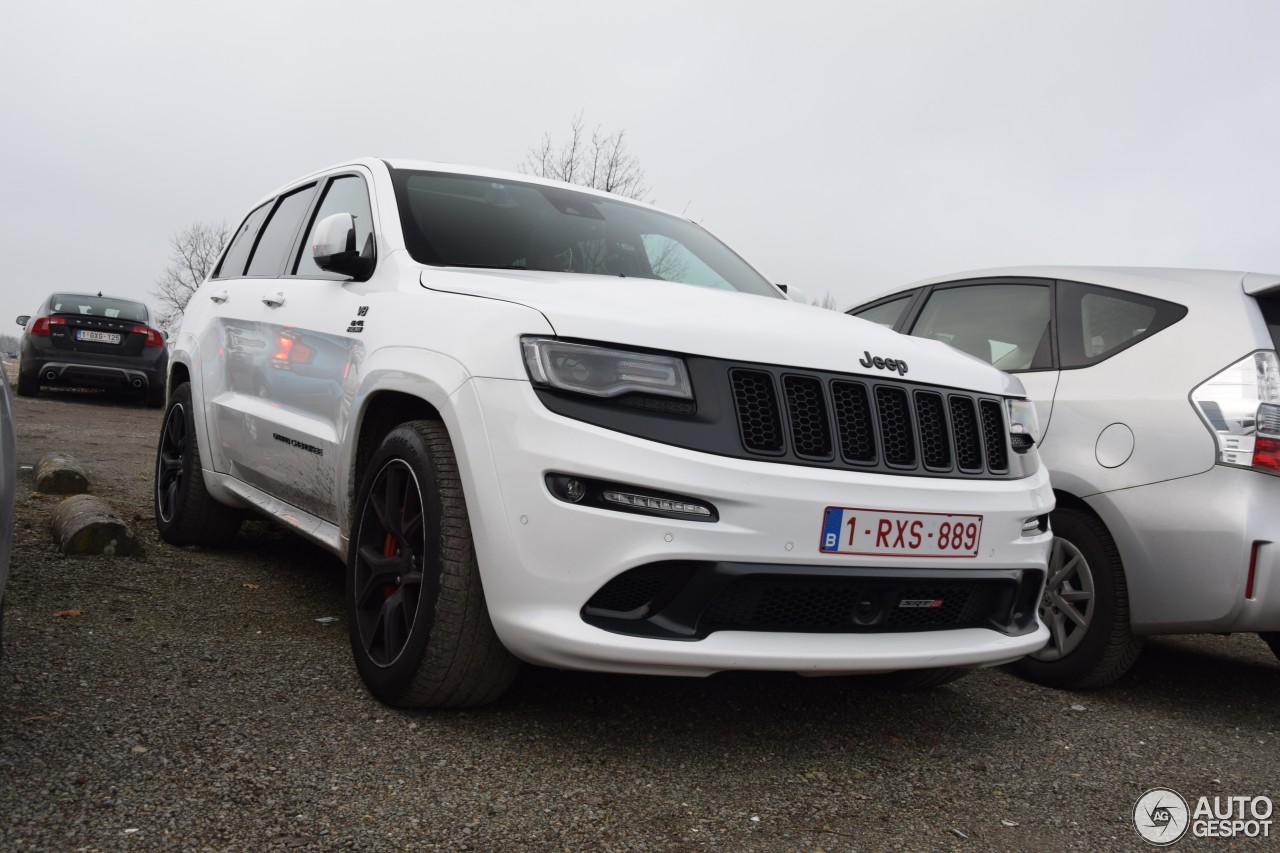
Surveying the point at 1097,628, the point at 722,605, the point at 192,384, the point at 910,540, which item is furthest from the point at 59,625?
the point at 1097,628

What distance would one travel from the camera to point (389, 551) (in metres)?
3.19

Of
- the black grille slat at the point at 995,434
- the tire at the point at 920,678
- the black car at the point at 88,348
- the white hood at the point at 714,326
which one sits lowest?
the black car at the point at 88,348

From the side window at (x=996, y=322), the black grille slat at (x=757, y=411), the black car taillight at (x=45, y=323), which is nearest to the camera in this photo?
the black grille slat at (x=757, y=411)

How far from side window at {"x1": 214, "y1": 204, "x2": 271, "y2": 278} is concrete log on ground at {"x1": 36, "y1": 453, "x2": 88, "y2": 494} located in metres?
1.50

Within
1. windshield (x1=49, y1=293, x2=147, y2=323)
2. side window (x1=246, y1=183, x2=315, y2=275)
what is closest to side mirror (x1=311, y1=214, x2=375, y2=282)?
side window (x1=246, y1=183, x2=315, y2=275)

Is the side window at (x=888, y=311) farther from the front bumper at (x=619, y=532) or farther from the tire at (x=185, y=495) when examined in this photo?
the tire at (x=185, y=495)

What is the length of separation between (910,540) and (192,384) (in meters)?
3.66

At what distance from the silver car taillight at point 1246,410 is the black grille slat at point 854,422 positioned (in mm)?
1438

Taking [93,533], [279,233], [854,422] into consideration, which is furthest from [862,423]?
[93,533]

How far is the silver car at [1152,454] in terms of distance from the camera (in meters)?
3.50

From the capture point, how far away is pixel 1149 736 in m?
3.52

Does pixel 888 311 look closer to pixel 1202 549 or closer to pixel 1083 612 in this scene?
pixel 1083 612

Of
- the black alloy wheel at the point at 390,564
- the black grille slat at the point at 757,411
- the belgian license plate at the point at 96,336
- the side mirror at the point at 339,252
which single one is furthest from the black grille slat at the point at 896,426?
the belgian license plate at the point at 96,336

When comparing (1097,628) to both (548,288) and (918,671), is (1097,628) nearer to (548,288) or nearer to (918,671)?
(918,671)
